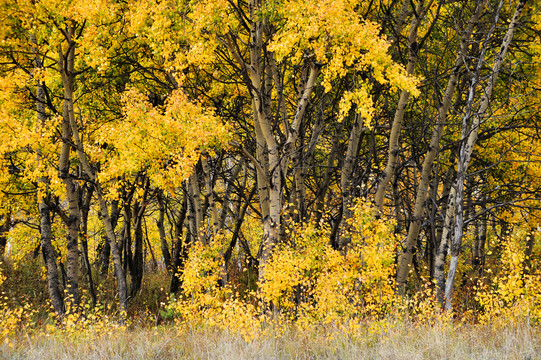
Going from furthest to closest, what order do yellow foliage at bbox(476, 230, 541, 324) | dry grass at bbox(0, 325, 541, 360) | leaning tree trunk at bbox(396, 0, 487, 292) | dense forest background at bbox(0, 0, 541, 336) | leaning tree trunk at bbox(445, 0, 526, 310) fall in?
leaning tree trunk at bbox(396, 0, 487, 292) → leaning tree trunk at bbox(445, 0, 526, 310) → dense forest background at bbox(0, 0, 541, 336) → yellow foliage at bbox(476, 230, 541, 324) → dry grass at bbox(0, 325, 541, 360)

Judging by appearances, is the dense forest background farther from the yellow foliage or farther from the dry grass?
the dry grass

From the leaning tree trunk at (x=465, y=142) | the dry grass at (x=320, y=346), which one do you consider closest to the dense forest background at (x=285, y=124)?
the leaning tree trunk at (x=465, y=142)

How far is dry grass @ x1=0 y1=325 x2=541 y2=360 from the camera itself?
16.6 ft

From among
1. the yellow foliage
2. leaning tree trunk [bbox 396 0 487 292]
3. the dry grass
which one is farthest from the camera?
leaning tree trunk [bbox 396 0 487 292]

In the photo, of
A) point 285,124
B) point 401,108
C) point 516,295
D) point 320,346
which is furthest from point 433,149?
point 320,346

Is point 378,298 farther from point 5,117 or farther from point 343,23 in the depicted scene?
point 5,117

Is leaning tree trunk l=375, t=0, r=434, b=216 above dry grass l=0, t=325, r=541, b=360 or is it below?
above

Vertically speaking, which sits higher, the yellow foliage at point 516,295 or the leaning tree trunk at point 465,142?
the leaning tree trunk at point 465,142

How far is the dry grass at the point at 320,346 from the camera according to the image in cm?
505

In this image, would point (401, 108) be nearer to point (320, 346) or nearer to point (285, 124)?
point (285, 124)

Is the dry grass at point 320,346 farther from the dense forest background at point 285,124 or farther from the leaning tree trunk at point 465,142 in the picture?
the leaning tree trunk at point 465,142

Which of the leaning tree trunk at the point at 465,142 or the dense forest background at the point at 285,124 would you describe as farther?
the leaning tree trunk at the point at 465,142

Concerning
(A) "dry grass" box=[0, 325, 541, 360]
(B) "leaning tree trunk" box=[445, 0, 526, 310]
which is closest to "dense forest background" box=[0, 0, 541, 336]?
(B) "leaning tree trunk" box=[445, 0, 526, 310]

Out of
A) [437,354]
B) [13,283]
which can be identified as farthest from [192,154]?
[13,283]
